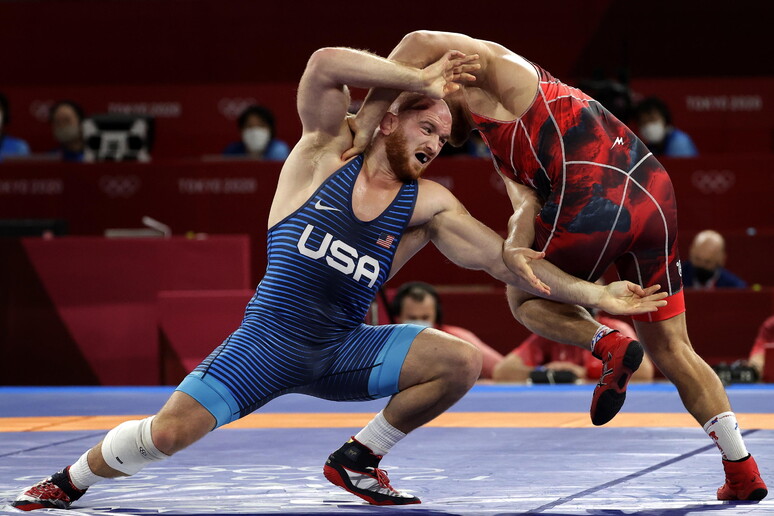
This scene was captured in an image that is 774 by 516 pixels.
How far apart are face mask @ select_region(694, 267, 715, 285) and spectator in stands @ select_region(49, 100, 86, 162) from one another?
14.8ft

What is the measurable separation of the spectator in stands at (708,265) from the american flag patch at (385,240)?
435cm

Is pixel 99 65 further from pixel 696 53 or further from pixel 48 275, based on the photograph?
pixel 696 53

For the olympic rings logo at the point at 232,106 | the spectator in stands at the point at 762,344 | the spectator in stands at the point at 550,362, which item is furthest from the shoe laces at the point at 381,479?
the olympic rings logo at the point at 232,106

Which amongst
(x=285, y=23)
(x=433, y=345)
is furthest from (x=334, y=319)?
(x=285, y=23)

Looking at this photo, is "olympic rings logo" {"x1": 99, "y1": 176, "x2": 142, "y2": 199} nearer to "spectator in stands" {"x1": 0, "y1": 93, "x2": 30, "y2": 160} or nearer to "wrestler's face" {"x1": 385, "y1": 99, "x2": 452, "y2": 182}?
"spectator in stands" {"x1": 0, "y1": 93, "x2": 30, "y2": 160}

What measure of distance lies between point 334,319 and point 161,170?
16.2 ft

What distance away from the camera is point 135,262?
725cm

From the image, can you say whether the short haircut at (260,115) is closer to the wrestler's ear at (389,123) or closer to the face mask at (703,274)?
the face mask at (703,274)

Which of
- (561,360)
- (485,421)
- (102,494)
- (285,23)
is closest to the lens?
(102,494)

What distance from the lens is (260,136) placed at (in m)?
8.65

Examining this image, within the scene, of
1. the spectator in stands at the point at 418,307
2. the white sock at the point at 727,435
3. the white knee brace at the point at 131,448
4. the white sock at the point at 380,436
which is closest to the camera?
the white knee brace at the point at 131,448

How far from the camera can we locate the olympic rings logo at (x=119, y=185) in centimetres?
806

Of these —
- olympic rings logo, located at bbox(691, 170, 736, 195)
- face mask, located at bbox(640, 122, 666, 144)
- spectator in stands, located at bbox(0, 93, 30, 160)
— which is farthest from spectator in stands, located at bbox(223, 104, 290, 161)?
olympic rings logo, located at bbox(691, 170, 736, 195)

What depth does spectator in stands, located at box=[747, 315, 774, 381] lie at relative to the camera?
6922mm
